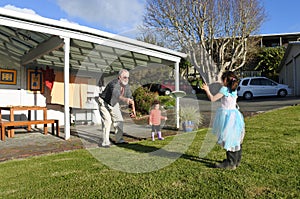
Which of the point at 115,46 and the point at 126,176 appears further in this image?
the point at 115,46

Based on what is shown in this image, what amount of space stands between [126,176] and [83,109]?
21.7ft

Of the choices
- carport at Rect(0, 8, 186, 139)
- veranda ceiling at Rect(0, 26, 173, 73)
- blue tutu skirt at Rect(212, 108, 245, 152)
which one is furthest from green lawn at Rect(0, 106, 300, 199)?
veranda ceiling at Rect(0, 26, 173, 73)

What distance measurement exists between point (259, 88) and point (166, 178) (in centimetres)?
1667

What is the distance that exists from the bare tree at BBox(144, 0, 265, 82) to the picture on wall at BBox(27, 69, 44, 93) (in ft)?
40.2

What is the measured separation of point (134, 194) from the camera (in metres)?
2.61

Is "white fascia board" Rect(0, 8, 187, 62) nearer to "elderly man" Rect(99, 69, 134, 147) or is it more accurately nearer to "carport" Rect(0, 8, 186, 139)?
"carport" Rect(0, 8, 186, 139)

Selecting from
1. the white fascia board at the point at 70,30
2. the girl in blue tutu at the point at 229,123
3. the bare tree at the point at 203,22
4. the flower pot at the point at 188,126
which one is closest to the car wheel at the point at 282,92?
the bare tree at the point at 203,22

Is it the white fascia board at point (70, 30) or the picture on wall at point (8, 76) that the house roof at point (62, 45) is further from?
the picture on wall at point (8, 76)

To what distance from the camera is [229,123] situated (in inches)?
131

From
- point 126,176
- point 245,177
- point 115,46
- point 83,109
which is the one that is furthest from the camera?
point 83,109

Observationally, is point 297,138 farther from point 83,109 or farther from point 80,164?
point 83,109

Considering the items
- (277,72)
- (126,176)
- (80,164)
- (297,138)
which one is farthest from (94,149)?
(277,72)

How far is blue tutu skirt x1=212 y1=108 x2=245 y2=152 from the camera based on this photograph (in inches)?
129

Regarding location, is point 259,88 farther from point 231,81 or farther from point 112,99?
point 231,81
